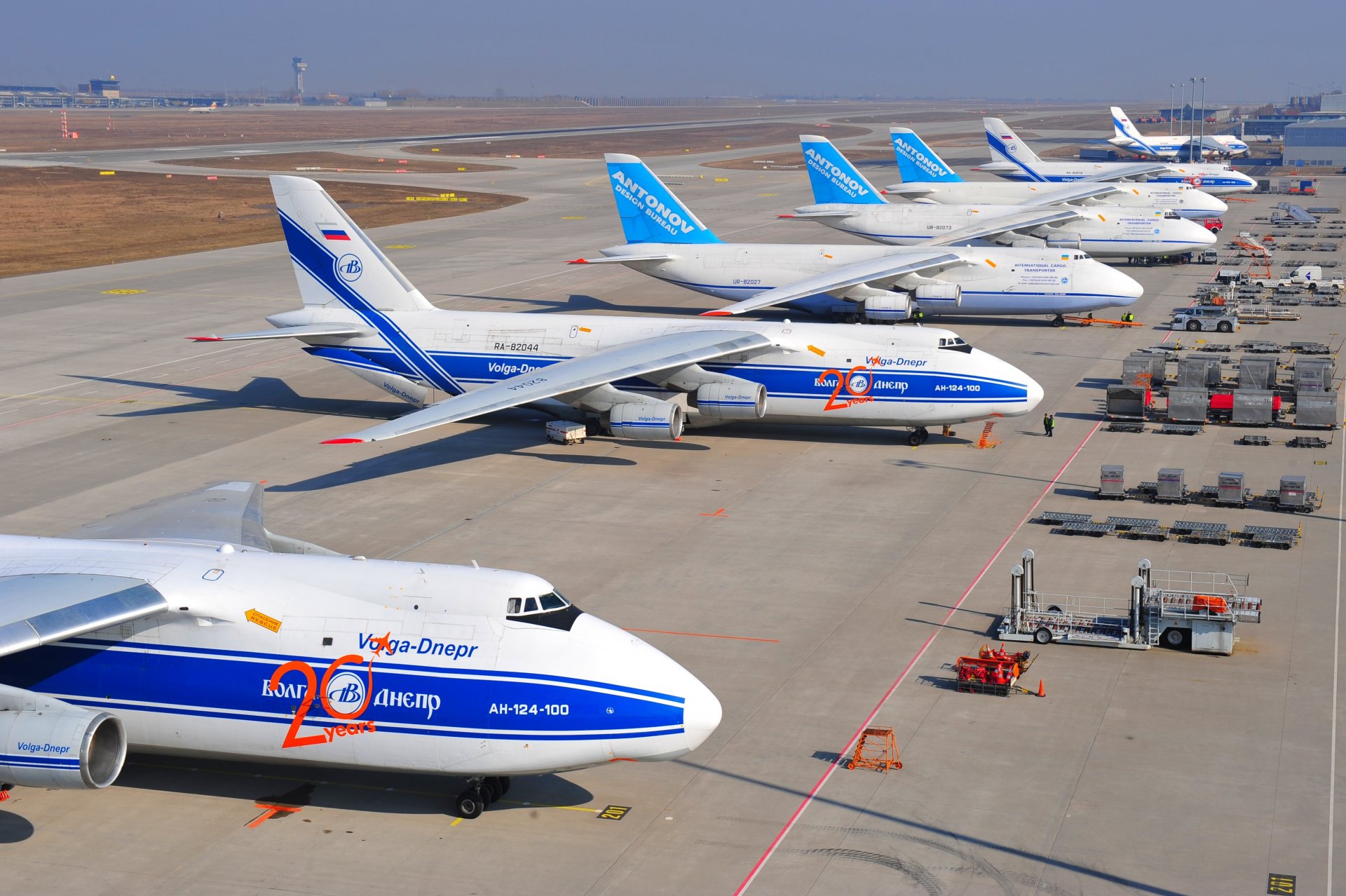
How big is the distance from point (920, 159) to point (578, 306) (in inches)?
1570

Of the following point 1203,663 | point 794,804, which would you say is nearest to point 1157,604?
point 1203,663

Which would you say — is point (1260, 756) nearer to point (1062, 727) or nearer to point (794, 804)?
point (1062, 727)

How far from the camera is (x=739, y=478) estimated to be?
3988 cm

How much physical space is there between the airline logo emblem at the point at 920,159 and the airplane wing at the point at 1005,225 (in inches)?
847

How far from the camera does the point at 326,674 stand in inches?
811

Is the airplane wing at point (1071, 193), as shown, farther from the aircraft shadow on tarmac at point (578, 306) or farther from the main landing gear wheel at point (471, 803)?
the main landing gear wheel at point (471, 803)

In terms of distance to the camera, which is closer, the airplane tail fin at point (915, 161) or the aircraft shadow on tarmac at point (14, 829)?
the aircraft shadow on tarmac at point (14, 829)

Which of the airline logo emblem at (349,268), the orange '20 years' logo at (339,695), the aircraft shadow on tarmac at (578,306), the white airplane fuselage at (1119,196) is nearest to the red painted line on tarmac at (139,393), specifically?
the airline logo emblem at (349,268)

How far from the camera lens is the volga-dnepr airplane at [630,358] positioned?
42562 millimetres

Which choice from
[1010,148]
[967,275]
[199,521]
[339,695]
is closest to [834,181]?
[967,275]

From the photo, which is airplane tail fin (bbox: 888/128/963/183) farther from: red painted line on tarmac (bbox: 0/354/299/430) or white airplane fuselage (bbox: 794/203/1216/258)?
red painted line on tarmac (bbox: 0/354/299/430)

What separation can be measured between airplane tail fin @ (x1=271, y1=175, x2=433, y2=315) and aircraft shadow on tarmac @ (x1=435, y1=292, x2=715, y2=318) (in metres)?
21.9

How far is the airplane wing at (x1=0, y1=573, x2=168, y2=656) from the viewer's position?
19.0 m

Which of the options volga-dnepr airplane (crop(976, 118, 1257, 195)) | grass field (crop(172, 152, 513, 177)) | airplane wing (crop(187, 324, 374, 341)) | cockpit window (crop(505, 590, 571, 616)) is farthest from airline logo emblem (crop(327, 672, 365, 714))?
grass field (crop(172, 152, 513, 177))
